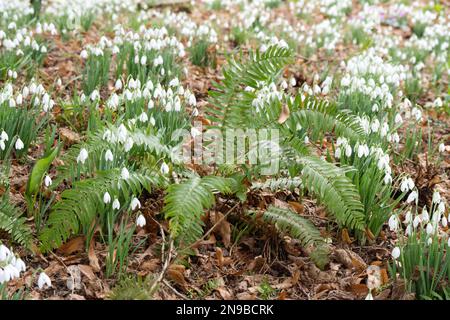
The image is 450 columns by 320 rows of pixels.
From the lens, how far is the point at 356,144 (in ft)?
11.4

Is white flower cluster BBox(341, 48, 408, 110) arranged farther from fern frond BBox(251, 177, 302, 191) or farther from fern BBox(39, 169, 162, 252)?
fern BBox(39, 169, 162, 252)

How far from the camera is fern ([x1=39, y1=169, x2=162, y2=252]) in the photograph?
115 inches

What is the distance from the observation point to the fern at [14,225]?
2.93m

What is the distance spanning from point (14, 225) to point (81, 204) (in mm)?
355

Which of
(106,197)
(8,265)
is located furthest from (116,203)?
(8,265)

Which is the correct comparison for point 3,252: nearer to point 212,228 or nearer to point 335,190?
point 212,228

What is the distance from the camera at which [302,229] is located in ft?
10.3

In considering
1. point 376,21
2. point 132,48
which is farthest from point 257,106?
point 376,21

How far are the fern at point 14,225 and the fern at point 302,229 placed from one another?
128 cm

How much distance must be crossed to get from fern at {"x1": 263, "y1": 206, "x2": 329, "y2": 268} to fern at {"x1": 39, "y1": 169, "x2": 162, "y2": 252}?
2.43 ft

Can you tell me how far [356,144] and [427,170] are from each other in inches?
30.8

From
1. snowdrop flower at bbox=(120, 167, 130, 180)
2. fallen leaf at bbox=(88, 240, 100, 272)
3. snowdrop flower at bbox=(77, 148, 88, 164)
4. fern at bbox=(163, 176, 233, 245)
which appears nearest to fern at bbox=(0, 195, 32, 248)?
fallen leaf at bbox=(88, 240, 100, 272)

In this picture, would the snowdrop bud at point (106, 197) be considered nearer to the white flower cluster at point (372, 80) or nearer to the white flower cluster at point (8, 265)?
the white flower cluster at point (8, 265)
